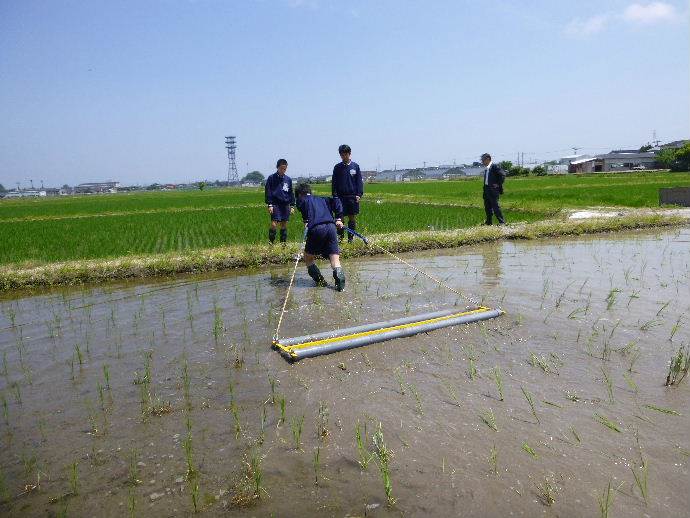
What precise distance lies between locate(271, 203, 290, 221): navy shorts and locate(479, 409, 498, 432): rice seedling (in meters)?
6.06

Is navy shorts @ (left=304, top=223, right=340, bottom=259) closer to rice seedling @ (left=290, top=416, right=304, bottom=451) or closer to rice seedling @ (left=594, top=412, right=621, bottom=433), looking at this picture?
rice seedling @ (left=290, top=416, right=304, bottom=451)

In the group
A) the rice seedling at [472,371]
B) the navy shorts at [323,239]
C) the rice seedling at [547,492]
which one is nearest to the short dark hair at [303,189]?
the navy shorts at [323,239]

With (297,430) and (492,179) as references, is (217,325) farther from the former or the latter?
(492,179)

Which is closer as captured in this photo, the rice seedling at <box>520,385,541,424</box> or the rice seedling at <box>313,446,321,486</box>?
the rice seedling at <box>313,446,321,486</box>

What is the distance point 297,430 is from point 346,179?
5846 mm

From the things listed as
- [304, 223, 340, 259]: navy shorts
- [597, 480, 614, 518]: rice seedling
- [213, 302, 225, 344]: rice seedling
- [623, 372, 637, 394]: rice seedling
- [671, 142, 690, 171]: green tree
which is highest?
[671, 142, 690, 171]: green tree

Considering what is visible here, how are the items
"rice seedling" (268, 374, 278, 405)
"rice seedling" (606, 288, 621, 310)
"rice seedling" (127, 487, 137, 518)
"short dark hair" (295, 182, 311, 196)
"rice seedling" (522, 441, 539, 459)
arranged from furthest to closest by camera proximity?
1. "short dark hair" (295, 182, 311, 196)
2. "rice seedling" (606, 288, 621, 310)
3. "rice seedling" (268, 374, 278, 405)
4. "rice seedling" (522, 441, 539, 459)
5. "rice seedling" (127, 487, 137, 518)

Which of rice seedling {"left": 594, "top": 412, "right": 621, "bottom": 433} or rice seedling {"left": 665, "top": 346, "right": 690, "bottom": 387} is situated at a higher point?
rice seedling {"left": 665, "top": 346, "right": 690, "bottom": 387}

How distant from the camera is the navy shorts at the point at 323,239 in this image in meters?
5.68

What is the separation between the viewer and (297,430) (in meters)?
2.59

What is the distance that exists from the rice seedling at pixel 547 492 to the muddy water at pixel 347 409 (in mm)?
13

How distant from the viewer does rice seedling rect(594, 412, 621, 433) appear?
8.05ft

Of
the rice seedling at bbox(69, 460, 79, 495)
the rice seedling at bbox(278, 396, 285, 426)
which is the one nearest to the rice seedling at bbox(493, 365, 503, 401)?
the rice seedling at bbox(278, 396, 285, 426)

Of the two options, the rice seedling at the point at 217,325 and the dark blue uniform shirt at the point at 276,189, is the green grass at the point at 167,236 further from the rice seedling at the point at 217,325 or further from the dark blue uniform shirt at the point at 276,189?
the rice seedling at the point at 217,325
